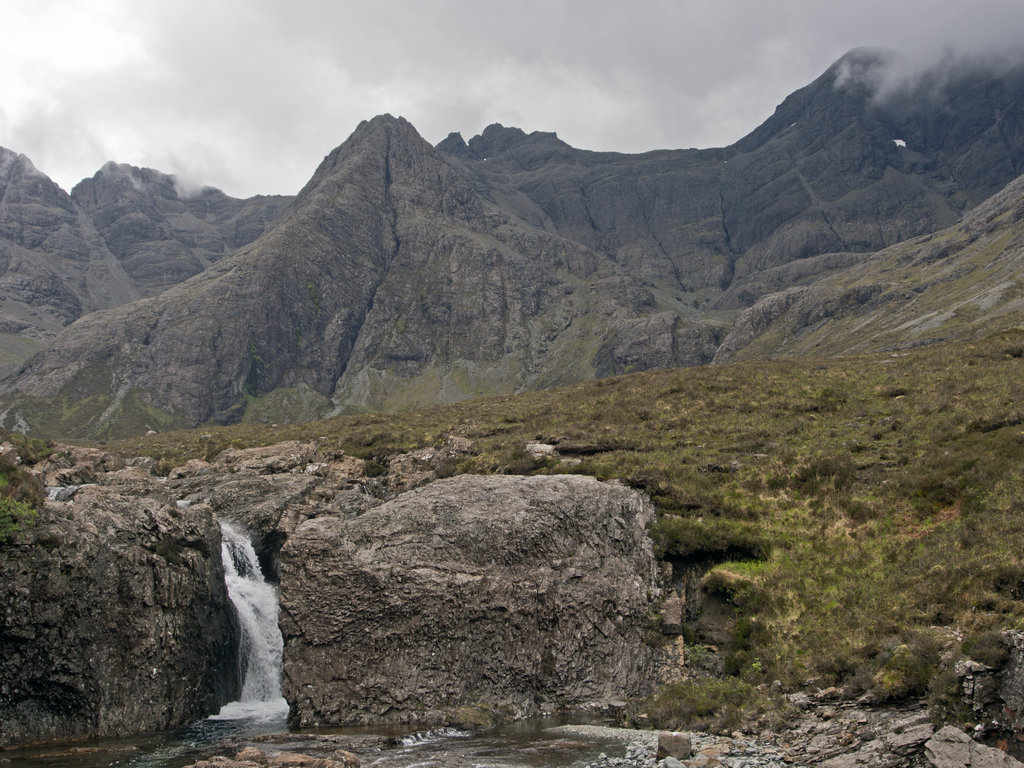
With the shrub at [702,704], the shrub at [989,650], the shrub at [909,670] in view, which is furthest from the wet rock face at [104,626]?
the shrub at [989,650]

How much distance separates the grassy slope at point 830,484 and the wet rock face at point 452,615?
5.07 metres

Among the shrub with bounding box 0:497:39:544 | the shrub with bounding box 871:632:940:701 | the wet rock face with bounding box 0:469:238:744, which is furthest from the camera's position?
the shrub with bounding box 0:497:39:544

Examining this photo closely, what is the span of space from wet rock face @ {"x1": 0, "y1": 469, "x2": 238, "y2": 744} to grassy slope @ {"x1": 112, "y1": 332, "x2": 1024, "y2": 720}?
800 inches

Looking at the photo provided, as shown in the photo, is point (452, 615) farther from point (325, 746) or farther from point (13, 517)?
point (13, 517)

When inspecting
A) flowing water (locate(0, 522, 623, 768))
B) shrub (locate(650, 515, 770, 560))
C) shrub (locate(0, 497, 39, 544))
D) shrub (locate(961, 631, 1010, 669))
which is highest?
shrub (locate(0, 497, 39, 544))

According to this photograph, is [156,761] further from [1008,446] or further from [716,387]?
[716,387]

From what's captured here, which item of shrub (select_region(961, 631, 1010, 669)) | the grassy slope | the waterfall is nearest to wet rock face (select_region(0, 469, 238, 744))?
the waterfall

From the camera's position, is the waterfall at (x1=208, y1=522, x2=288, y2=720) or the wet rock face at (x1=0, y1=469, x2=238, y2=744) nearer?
the wet rock face at (x1=0, y1=469, x2=238, y2=744)

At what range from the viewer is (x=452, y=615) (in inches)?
1157

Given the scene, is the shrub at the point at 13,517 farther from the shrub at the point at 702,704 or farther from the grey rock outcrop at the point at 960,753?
the grey rock outcrop at the point at 960,753

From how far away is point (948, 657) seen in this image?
19672 millimetres

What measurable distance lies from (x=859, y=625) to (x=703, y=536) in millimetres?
8918

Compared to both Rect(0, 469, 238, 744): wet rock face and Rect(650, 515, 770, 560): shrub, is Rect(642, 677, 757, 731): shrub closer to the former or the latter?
Rect(650, 515, 770, 560): shrub

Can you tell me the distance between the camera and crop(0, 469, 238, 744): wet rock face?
2553cm
